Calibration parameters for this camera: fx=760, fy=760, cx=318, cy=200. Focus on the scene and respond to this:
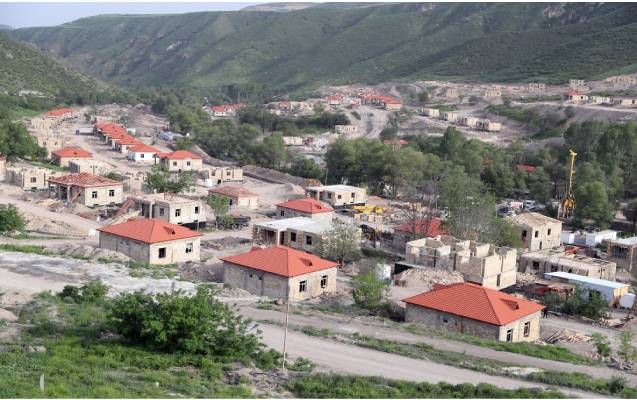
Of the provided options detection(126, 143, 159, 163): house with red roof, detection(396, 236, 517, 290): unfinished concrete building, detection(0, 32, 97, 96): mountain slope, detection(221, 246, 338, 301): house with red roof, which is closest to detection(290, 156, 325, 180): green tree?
detection(126, 143, 159, 163): house with red roof

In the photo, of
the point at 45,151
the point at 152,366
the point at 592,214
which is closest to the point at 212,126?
the point at 45,151

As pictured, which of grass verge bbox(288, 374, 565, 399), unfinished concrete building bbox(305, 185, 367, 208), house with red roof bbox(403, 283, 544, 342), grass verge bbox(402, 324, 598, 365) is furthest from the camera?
unfinished concrete building bbox(305, 185, 367, 208)

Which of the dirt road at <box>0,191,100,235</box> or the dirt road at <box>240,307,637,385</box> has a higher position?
the dirt road at <box>240,307,637,385</box>

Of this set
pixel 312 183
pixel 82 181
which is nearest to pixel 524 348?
pixel 82 181

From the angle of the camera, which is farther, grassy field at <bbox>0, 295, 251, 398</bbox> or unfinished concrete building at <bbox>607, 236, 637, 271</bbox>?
unfinished concrete building at <bbox>607, 236, 637, 271</bbox>

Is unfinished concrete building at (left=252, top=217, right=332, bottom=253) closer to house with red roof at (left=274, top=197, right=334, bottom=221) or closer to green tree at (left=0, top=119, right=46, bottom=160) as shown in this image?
house with red roof at (left=274, top=197, right=334, bottom=221)

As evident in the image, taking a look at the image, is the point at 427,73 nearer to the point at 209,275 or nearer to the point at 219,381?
the point at 209,275

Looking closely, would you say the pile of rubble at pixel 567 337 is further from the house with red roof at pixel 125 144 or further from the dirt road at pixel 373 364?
A: the house with red roof at pixel 125 144
